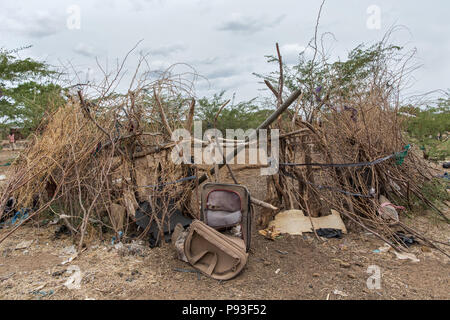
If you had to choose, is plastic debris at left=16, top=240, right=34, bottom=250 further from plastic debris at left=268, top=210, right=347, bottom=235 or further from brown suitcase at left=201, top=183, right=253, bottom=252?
plastic debris at left=268, top=210, right=347, bottom=235

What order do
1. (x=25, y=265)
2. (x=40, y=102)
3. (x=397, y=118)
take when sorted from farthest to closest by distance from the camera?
1. (x=40, y=102)
2. (x=397, y=118)
3. (x=25, y=265)

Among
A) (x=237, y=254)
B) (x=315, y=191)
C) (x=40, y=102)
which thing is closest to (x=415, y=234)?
(x=315, y=191)

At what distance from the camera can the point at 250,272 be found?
274 cm

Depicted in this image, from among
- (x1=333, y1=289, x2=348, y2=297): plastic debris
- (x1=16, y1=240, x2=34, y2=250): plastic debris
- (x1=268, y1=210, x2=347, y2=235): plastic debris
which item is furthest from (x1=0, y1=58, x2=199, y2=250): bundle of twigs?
(x1=333, y1=289, x2=348, y2=297): plastic debris

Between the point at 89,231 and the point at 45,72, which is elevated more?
the point at 45,72

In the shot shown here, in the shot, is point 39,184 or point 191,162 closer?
point 191,162

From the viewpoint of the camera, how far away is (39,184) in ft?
12.3

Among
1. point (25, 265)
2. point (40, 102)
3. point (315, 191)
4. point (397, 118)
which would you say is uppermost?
point (40, 102)

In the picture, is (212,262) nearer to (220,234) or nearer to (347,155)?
(220,234)

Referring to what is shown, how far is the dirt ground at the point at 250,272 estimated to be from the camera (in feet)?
7.86

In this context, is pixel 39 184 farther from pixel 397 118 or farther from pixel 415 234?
pixel 397 118

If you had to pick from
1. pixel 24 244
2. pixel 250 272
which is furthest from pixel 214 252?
pixel 24 244

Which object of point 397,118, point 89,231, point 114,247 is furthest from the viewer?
point 397,118

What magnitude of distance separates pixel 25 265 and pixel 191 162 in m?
1.87
